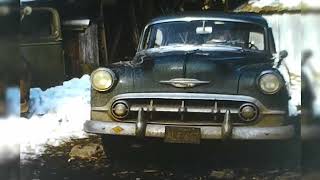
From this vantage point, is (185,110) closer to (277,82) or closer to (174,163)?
(174,163)

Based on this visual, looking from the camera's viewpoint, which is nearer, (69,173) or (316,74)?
(316,74)

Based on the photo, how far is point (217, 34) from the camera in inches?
119

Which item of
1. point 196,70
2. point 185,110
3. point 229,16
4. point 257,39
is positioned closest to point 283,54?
point 257,39

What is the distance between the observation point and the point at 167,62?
295 centimetres

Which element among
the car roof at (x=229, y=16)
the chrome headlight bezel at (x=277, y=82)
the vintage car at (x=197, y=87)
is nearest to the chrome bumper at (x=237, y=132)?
the vintage car at (x=197, y=87)

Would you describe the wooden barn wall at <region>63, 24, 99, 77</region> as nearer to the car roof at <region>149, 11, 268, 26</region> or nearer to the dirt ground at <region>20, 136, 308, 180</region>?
the dirt ground at <region>20, 136, 308, 180</region>

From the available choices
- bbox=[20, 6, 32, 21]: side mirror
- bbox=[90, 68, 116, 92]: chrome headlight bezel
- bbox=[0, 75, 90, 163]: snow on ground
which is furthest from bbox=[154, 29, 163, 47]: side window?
bbox=[20, 6, 32, 21]: side mirror

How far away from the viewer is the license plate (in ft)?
9.33

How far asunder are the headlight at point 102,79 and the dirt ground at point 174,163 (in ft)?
0.92

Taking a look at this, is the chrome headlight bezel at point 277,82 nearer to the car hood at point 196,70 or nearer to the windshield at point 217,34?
the car hood at point 196,70

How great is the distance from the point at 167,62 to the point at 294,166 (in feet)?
2.68

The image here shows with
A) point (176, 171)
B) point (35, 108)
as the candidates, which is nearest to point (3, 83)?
point (35, 108)

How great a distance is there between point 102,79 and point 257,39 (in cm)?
84

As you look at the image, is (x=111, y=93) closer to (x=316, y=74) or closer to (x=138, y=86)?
(x=138, y=86)
